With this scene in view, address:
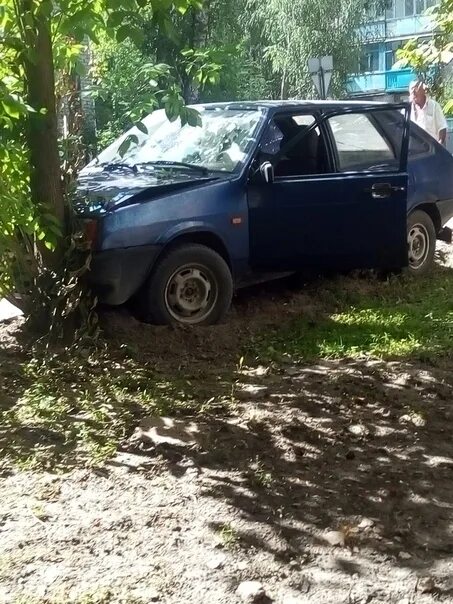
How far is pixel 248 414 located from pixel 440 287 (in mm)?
3913

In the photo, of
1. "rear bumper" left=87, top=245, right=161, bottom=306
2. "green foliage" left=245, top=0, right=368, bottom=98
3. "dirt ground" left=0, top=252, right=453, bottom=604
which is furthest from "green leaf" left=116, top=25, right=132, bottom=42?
"green foliage" left=245, top=0, right=368, bottom=98

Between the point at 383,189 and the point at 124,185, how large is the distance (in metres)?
2.43

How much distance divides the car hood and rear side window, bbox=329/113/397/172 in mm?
1393

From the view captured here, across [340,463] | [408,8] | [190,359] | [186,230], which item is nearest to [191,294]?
[186,230]

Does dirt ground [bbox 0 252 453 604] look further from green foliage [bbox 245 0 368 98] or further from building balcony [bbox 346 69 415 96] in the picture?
building balcony [bbox 346 69 415 96]

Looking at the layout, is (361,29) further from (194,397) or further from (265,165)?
(194,397)

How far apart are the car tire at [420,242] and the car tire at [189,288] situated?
259cm

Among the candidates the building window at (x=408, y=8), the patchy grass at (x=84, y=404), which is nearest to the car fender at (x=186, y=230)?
the patchy grass at (x=84, y=404)

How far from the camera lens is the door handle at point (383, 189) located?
301 inches

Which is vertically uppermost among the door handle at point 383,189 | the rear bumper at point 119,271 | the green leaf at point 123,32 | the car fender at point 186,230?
the green leaf at point 123,32

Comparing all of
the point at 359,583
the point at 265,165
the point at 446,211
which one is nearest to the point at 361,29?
the point at 446,211

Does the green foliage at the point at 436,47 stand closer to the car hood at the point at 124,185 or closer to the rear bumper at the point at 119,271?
the car hood at the point at 124,185

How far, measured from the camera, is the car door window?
23.7 ft

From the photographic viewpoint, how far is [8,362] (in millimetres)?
5887
